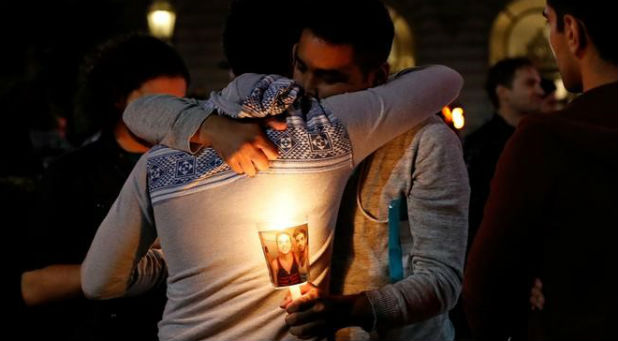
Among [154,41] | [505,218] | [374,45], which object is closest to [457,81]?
[374,45]

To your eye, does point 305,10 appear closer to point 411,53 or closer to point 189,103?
point 189,103

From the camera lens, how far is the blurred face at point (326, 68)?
215 cm

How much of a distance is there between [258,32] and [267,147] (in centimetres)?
44

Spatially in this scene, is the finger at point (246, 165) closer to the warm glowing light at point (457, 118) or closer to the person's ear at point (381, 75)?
the person's ear at point (381, 75)

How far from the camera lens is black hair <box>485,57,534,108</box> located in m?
6.46

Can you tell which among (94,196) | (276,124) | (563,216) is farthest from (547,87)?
(563,216)

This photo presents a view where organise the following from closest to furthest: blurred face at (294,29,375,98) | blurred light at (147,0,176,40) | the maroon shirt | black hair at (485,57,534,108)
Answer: the maroon shirt, blurred face at (294,29,375,98), black hair at (485,57,534,108), blurred light at (147,0,176,40)

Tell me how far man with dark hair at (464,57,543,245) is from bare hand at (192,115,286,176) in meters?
3.73

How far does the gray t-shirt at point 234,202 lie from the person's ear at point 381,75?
0.20 meters

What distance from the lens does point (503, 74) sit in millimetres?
6516

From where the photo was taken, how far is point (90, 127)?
11.8 ft

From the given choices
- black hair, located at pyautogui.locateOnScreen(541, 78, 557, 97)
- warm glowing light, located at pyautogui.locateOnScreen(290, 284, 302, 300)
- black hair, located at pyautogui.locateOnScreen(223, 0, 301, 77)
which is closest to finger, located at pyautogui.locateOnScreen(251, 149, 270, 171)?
warm glowing light, located at pyautogui.locateOnScreen(290, 284, 302, 300)

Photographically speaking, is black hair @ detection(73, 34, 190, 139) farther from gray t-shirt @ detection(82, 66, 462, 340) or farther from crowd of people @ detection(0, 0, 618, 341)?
gray t-shirt @ detection(82, 66, 462, 340)

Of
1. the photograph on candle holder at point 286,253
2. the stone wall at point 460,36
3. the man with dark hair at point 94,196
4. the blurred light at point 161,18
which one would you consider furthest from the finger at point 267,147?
the stone wall at point 460,36
